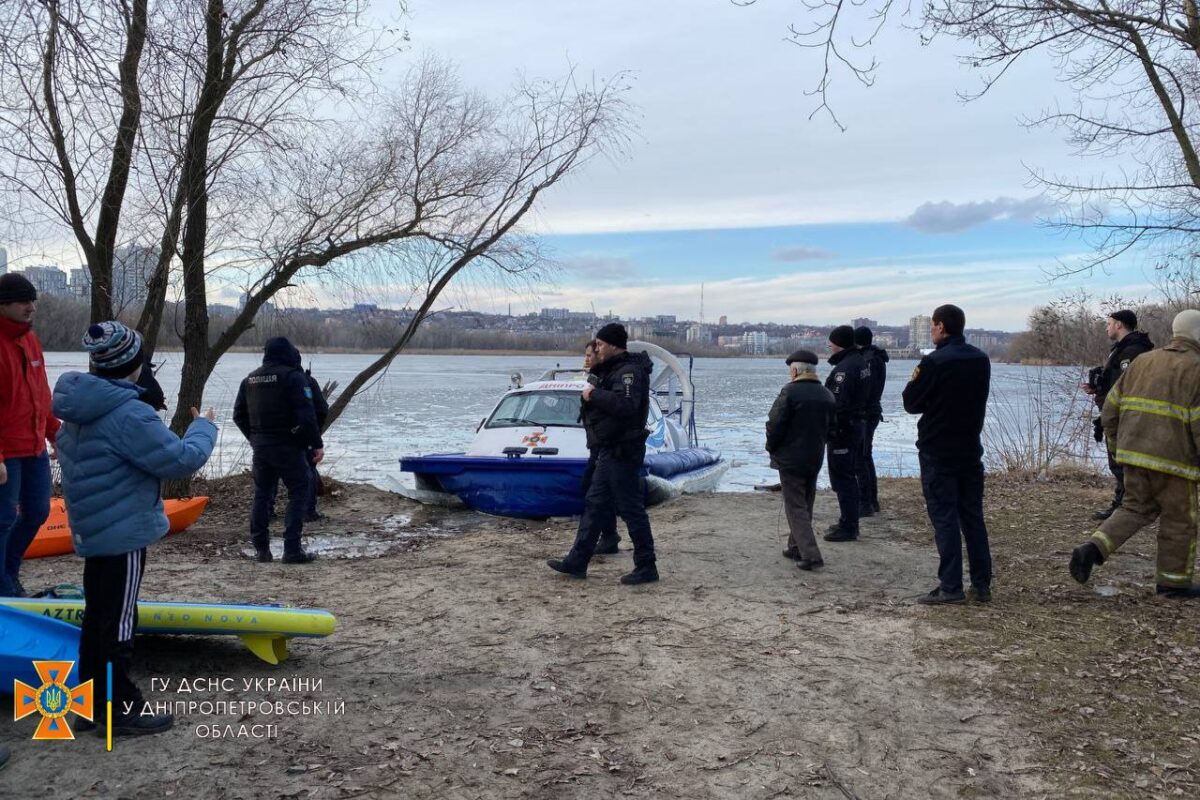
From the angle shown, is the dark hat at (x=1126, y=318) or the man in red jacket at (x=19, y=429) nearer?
the man in red jacket at (x=19, y=429)

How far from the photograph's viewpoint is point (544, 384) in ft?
42.2

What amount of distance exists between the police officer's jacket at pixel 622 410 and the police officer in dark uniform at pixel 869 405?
2957 millimetres

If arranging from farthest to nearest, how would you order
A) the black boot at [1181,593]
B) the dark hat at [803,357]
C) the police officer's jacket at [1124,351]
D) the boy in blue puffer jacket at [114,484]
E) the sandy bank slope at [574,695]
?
1. the police officer's jacket at [1124,351]
2. the dark hat at [803,357]
3. the black boot at [1181,593]
4. the boy in blue puffer jacket at [114,484]
5. the sandy bank slope at [574,695]

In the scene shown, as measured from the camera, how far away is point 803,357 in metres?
7.92

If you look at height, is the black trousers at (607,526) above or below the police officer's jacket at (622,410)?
below

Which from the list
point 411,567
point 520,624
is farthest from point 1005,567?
point 411,567

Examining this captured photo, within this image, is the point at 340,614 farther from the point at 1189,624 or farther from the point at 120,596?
the point at 1189,624

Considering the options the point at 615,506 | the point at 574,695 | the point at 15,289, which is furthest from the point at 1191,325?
the point at 15,289

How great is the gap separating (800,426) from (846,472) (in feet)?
4.37

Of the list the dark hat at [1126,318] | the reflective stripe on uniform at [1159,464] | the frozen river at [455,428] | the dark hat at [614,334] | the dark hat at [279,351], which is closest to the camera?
the reflective stripe on uniform at [1159,464]

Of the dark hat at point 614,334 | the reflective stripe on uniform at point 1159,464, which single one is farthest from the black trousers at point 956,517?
the dark hat at point 614,334

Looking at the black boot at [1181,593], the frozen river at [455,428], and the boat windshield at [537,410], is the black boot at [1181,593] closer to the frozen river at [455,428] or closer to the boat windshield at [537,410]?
the boat windshield at [537,410]

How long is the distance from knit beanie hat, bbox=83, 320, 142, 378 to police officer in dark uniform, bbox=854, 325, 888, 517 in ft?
21.8

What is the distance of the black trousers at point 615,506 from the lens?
7.04m
